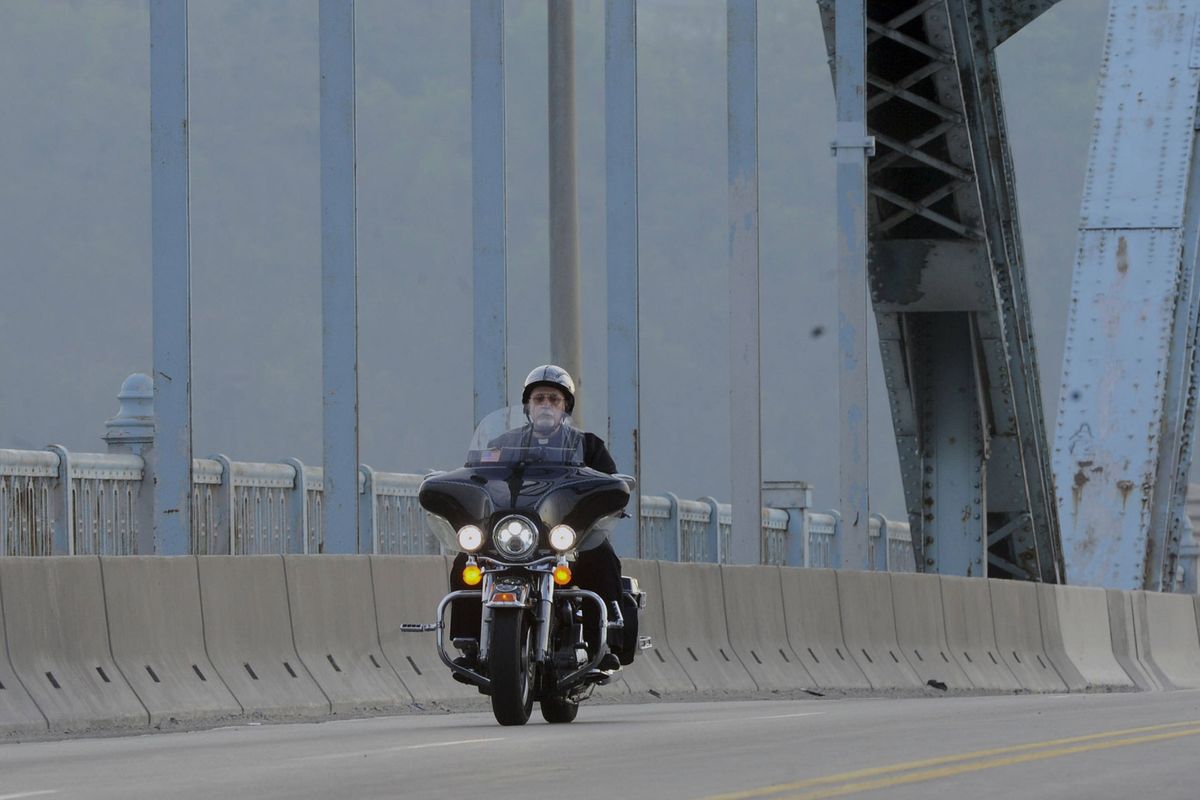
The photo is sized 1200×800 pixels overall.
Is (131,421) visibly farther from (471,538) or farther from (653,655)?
(471,538)

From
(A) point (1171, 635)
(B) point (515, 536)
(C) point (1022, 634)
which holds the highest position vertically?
(B) point (515, 536)

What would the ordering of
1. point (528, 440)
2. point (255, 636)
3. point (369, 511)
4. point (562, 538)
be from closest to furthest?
1. point (562, 538)
2. point (528, 440)
3. point (255, 636)
4. point (369, 511)

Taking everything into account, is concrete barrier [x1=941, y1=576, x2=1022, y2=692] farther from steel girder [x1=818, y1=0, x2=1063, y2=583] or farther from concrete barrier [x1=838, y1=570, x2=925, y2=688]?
steel girder [x1=818, y1=0, x2=1063, y2=583]

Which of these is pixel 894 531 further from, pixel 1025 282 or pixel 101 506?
pixel 101 506

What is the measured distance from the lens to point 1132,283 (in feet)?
85.4

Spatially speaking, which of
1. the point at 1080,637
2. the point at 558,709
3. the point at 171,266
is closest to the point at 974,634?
the point at 1080,637

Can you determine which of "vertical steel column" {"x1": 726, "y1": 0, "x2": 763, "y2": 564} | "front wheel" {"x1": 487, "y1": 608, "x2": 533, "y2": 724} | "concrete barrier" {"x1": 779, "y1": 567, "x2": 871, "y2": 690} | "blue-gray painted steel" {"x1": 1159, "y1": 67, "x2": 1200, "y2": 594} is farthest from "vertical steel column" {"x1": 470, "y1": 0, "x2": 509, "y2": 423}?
"blue-gray painted steel" {"x1": 1159, "y1": 67, "x2": 1200, "y2": 594}

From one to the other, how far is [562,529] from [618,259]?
8.53 metres

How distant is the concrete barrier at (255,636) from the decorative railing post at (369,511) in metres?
8.91

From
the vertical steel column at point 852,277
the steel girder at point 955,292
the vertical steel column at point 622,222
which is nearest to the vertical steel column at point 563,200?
the vertical steel column at point 622,222

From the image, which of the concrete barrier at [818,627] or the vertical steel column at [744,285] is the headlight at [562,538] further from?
the vertical steel column at [744,285]

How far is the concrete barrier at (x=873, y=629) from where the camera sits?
19859 mm

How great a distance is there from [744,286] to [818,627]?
3244 millimetres

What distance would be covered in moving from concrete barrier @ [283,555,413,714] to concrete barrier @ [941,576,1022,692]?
815 cm
